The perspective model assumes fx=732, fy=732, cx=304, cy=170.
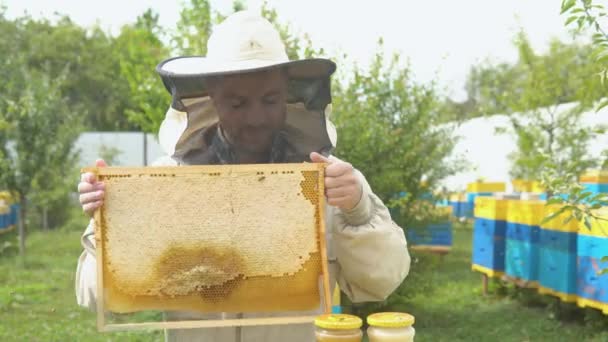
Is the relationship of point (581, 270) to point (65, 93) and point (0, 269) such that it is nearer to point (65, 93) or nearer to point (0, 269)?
point (0, 269)

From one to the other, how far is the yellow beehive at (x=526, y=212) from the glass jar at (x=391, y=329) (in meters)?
5.75

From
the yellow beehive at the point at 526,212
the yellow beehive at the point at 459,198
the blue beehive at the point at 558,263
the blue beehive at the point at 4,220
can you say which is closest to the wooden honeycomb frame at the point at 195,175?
the blue beehive at the point at 558,263

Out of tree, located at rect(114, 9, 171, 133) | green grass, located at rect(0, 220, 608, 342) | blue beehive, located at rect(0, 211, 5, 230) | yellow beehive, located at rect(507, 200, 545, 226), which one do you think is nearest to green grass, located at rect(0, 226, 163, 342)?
green grass, located at rect(0, 220, 608, 342)

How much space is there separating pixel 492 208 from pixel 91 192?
6690 mm

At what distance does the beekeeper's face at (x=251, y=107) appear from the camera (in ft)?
7.02

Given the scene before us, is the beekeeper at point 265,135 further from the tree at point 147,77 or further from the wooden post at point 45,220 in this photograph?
the wooden post at point 45,220

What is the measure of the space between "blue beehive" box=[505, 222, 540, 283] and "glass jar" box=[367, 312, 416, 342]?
238 inches

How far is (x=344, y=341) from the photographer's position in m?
1.42

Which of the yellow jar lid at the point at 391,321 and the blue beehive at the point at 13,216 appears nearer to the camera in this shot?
the yellow jar lid at the point at 391,321

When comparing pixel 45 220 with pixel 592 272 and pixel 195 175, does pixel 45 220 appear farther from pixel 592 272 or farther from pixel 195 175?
pixel 195 175

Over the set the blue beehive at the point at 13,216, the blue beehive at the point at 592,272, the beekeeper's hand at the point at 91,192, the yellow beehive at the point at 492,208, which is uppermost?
the beekeeper's hand at the point at 91,192

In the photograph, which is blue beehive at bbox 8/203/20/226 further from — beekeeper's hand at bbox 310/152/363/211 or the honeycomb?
beekeeper's hand at bbox 310/152/363/211

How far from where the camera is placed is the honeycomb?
6.20 ft

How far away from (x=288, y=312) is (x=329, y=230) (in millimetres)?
269
